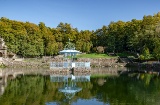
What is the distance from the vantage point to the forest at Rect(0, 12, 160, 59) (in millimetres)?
58719

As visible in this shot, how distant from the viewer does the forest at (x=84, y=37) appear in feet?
193

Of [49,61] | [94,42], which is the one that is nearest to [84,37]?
[94,42]

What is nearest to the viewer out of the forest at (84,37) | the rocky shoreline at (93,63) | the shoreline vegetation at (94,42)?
the rocky shoreline at (93,63)

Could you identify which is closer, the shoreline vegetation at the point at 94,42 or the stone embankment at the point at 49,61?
the stone embankment at the point at 49,61

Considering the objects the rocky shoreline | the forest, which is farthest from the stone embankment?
the forest

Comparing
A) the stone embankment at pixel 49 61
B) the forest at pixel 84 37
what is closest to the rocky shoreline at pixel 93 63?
the stone embankment at pixel 49 61

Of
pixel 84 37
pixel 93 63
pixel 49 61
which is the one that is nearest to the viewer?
pixel 93 63

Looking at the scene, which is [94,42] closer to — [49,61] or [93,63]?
[93,63]

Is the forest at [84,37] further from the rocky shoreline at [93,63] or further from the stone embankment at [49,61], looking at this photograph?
the stone embankment at [49,61]

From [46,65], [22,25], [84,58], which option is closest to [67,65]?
[46,65]

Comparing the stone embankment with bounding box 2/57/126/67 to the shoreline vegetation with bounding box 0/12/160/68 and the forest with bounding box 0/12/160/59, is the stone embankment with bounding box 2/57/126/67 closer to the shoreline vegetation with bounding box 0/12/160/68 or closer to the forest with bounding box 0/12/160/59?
the shoreline vegetation with bounding box 0/12/160/68

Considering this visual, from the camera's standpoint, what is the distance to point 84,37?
72688 millimetres

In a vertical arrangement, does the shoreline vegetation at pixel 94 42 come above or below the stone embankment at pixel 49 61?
above

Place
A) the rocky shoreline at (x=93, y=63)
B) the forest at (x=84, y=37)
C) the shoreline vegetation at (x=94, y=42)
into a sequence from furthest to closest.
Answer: the forest at (x=84, y=37)
the shoreline vegetation at (x=94, y=42)
the rocky shoreline at (x=93, y=63)
